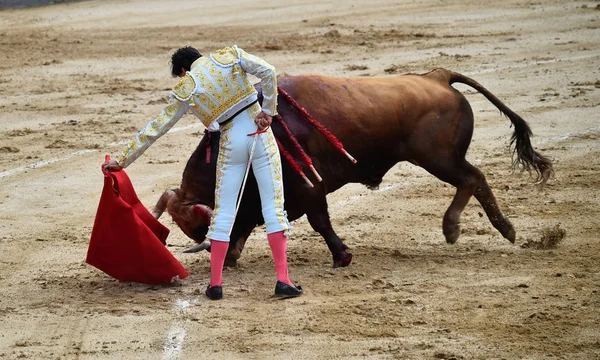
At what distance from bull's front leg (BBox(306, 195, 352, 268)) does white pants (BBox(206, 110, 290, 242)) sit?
0.59 meters

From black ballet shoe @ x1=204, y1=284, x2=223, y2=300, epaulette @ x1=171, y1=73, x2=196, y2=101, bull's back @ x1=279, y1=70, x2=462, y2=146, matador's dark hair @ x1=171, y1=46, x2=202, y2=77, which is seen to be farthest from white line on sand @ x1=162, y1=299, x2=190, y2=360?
bull's back @ x1=279, y1=70, x2=462, y2=146

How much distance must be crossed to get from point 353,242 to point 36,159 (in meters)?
3.89

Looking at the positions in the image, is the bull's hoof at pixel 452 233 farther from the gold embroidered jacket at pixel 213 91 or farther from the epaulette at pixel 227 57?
the epaulette at pixel 227 57

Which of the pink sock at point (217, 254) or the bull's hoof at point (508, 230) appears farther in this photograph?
the bull's hoof at point (508, 230)

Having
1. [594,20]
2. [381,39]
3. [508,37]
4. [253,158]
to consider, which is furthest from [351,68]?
[253,158]

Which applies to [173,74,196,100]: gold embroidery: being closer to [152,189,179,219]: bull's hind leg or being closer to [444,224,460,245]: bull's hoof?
[152,189,179,219]: bull's hind leg

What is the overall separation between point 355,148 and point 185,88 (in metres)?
1.48

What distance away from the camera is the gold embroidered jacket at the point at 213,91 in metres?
6.57

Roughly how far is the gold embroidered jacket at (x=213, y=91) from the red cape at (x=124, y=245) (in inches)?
19.1

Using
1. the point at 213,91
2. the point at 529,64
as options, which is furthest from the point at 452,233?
the point at 529,64

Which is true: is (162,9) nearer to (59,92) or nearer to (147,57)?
(147,57)

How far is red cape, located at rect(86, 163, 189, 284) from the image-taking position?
23.2ft

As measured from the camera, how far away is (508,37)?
621 inches

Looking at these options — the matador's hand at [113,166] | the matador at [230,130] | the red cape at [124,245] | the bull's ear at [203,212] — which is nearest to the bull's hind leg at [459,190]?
the matador at [230,130]
